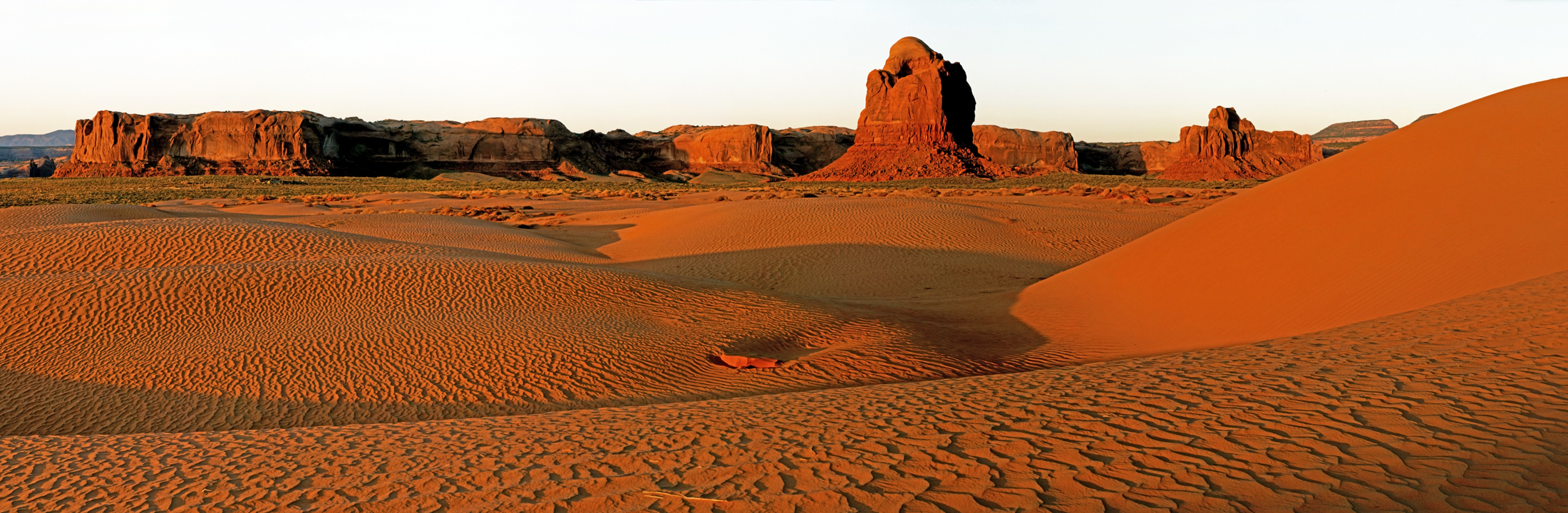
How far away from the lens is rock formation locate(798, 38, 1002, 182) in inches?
2751

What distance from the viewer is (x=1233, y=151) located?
74.8 meters

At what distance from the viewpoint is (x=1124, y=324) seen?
9.70 metres

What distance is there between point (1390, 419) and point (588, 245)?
1741 centimetres

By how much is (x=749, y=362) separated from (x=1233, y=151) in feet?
252

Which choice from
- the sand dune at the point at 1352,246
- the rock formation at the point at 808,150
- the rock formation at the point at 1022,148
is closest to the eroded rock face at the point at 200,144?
the rock formation at the point at 808,150

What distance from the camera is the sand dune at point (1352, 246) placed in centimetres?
760

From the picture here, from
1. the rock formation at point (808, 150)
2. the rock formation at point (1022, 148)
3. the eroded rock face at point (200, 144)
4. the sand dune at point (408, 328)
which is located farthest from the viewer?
the rock formation at point (1022, 148)

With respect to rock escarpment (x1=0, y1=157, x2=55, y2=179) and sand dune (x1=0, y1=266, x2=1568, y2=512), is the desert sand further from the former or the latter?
rock escarpment (x1=0, y1=157, x2=55, y2=179)

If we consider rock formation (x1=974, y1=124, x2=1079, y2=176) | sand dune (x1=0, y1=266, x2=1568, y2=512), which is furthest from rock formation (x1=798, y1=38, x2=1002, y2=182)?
sand dune (x1=0, y1=266, x2=1568, y2=512)

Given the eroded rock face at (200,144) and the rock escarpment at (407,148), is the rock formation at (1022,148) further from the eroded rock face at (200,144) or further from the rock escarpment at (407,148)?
the eroded rock face at (200,144)

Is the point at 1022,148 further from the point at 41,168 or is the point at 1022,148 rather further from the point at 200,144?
the point at 41,168

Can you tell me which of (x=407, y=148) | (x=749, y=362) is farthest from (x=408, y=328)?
(x=407, y=148)

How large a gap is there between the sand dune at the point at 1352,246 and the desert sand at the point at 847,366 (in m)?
0.05

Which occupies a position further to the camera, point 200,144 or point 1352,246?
point 200,144
